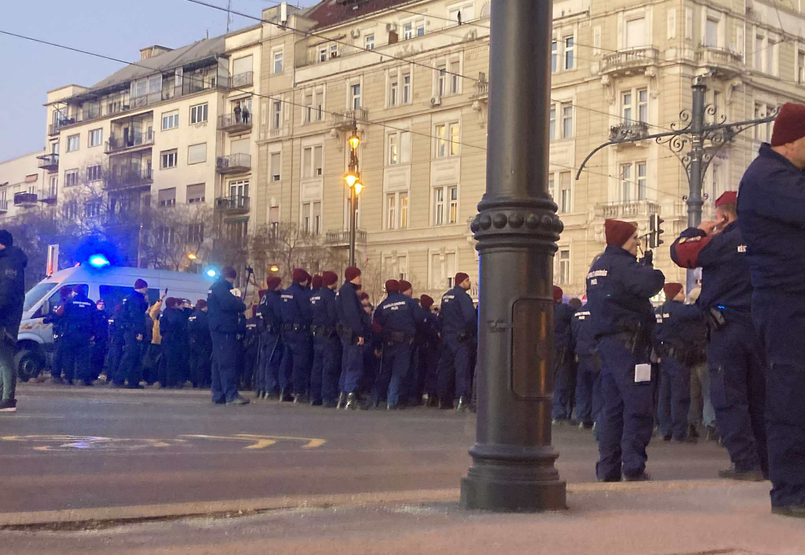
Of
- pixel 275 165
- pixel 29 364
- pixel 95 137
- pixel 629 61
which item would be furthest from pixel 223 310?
pixel 95 137

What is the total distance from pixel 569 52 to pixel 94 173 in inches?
1581

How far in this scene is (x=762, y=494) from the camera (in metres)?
7.58

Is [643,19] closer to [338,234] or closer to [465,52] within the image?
[465,52]

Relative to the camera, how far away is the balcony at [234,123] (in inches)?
2798

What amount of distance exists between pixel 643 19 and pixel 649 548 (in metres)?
48.0

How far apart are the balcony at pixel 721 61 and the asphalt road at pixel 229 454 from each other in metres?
36.7

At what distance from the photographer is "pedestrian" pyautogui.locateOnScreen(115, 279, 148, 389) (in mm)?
24797

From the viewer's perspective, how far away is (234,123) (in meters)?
71.8

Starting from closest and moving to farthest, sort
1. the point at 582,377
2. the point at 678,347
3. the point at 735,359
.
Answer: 1. the point at 735,359
2. the point at 678,347
3. the point at 582,377

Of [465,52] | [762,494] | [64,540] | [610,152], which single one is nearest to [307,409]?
[762,494]

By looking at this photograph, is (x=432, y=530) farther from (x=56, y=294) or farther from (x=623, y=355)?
(x=56, y=294)

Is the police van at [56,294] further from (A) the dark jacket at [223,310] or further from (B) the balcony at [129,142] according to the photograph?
(B) the balcony at [129,142]

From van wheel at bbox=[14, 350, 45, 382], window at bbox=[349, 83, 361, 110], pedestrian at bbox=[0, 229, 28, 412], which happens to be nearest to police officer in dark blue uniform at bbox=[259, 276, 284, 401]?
pedestrian at bbox=[0, 229, 28, 412]

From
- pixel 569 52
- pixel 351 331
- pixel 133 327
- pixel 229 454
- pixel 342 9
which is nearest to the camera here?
pixel 229 454
